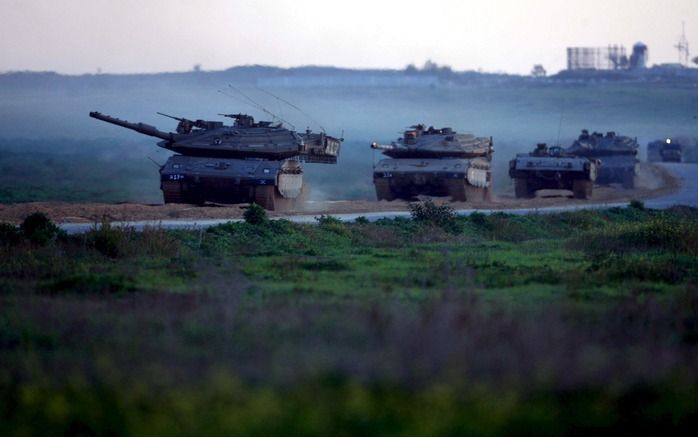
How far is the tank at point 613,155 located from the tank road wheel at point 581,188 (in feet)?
38.1

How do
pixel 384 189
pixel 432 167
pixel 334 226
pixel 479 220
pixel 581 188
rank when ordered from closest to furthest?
pixel 334 226
pixel 479 220
pixel 432 167
pixel 384 189
pixel 581 188

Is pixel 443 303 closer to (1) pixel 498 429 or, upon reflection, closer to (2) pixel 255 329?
(2) pixel 255 329

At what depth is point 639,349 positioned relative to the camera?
30.5ft

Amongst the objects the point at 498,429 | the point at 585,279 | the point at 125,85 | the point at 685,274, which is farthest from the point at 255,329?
the point at 125,85

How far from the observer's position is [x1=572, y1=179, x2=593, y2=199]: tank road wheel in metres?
42.8

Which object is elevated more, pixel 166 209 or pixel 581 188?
pixel 166 209

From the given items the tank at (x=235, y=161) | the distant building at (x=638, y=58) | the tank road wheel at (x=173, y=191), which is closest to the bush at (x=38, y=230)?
the tank at (x=235, y=161)

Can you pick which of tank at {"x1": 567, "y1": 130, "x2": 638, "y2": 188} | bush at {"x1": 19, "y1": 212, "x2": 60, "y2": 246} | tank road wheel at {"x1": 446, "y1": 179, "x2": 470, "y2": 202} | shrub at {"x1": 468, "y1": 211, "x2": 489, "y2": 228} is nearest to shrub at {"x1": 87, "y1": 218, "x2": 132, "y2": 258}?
bush at {"x1": 19, "y1": 212, "x2": 60, "y2": 246}

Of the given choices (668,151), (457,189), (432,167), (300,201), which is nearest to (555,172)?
(457,189)

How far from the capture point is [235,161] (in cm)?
3222

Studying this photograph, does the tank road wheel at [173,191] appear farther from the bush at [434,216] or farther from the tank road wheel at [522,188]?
the tank road wheel at [522,188]

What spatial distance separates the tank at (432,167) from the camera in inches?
1469

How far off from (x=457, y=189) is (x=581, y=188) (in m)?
7.21

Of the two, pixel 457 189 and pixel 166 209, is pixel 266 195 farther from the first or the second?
pixel 457 189
